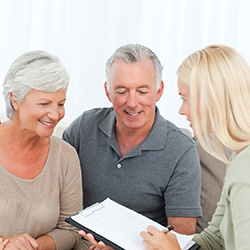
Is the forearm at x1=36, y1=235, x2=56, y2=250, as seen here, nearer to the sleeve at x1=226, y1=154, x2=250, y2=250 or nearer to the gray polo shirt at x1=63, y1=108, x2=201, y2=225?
the gray polo shirt at x1=63, y1=108, x2=201, y2=225

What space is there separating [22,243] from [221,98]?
834 millimetres

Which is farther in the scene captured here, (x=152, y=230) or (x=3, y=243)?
(x=3, y=243)

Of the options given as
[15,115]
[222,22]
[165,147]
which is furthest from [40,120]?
[222,22]

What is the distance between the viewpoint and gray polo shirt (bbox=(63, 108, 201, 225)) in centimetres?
171

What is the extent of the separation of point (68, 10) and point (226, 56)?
1.89 metres

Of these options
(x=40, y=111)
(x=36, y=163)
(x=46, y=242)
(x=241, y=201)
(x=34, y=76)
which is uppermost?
(x=34, y=76)

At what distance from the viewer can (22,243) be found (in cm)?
145

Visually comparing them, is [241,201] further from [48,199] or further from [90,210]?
[48,199]

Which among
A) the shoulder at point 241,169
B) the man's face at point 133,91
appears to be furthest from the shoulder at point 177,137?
the shoulder at point 241,169

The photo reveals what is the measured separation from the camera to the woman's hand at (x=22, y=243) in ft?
4.71

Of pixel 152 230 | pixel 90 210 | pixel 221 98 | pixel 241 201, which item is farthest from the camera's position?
pixel 90 210

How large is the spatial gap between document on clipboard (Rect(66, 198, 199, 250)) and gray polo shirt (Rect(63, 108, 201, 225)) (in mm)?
289

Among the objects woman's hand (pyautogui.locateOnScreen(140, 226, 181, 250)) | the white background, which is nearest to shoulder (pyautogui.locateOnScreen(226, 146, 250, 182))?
woman's hand (pyautogui.locateOnScreen(140, 226, 181, 250))

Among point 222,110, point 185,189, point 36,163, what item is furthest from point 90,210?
point 222,110
